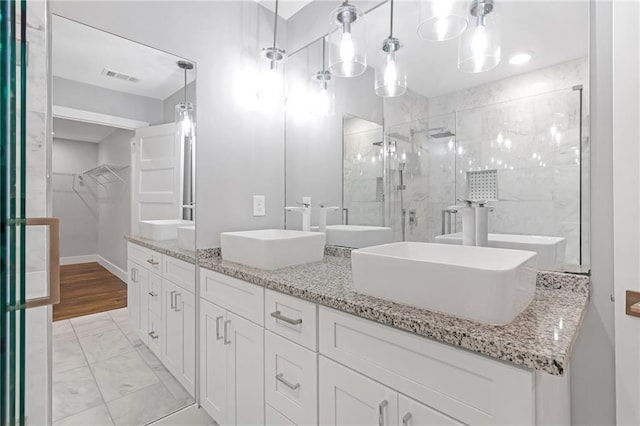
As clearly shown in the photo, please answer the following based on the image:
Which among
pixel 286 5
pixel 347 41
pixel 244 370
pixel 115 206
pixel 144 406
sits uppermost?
pixel 286 5

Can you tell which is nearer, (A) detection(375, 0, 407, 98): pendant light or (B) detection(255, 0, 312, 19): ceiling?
(A) detection(375, 0, 407, 98): pendant light

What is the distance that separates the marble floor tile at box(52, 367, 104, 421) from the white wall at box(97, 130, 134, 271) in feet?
1.51

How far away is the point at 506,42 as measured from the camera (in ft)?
3.96

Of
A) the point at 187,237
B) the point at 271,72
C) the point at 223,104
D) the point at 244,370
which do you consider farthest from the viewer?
the point at 271,72

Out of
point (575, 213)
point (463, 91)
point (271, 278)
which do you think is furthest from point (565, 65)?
point (271, 278)

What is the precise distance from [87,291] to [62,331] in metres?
0.17

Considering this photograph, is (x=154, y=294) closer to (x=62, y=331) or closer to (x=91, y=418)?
(x=62, y=331)

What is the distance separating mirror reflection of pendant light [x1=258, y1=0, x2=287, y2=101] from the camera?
1846 millimetres

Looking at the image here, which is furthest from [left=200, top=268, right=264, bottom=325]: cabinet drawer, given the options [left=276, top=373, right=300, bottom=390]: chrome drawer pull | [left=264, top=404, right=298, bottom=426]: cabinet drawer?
[left=264, top=404, right=298, bottom=426]: cabinet drawer

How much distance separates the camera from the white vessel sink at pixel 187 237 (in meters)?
1.65

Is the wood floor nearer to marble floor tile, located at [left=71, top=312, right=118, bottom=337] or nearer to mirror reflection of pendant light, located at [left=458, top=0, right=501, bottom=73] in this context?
marble floor tile, located at [left=71, top=312, right=118, bottom=337]

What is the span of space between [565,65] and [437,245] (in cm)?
77

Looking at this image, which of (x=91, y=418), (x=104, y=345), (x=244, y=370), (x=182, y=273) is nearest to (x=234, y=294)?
(x=244, y=370)

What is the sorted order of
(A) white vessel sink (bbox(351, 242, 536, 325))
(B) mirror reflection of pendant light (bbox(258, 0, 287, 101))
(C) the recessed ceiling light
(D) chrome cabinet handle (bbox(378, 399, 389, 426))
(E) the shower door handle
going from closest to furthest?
(E) the shower door handle < (A) white vessel sink (bbox(351, 242, 536, 325)) < (D) chrome cabinet handle (bbox(378, 399, 389, 426)) < (C) the recessed ceiling light < (B) mirror reflection of pendant light (bbox(258, 0, 287, 101))
